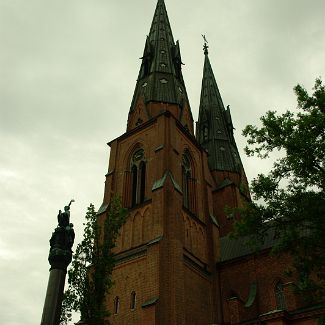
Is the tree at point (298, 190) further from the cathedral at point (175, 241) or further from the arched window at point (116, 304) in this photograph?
the arched window at point (116, 304)

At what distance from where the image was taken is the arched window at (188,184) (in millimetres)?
26691

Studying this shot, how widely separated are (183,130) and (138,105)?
186 inches

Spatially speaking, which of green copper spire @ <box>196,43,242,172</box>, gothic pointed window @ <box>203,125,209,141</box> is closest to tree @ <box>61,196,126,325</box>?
green copper spire @ <box>196,43,242,172</box>

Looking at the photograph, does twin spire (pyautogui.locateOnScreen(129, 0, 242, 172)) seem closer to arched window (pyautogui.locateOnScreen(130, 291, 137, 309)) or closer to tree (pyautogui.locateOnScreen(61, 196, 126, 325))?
arched window (pyautogui.locateOnScreen(130, 291, 137, 309))

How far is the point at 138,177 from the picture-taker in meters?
27.0

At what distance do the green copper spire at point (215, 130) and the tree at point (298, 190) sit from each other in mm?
22867

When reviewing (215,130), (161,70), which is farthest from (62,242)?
(215,130)

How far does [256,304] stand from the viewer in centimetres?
2220

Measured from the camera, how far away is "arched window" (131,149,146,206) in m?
26.1

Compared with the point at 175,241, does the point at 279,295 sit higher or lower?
lower

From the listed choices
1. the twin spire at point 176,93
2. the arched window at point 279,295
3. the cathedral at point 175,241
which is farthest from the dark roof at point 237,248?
the twin spire at point 176,93

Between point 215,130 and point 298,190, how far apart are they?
89.8 feet

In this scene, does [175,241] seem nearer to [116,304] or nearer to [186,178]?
[116,304]

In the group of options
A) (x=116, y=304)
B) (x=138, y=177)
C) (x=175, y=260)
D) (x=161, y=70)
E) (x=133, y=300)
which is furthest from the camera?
(x=161, y=70)
